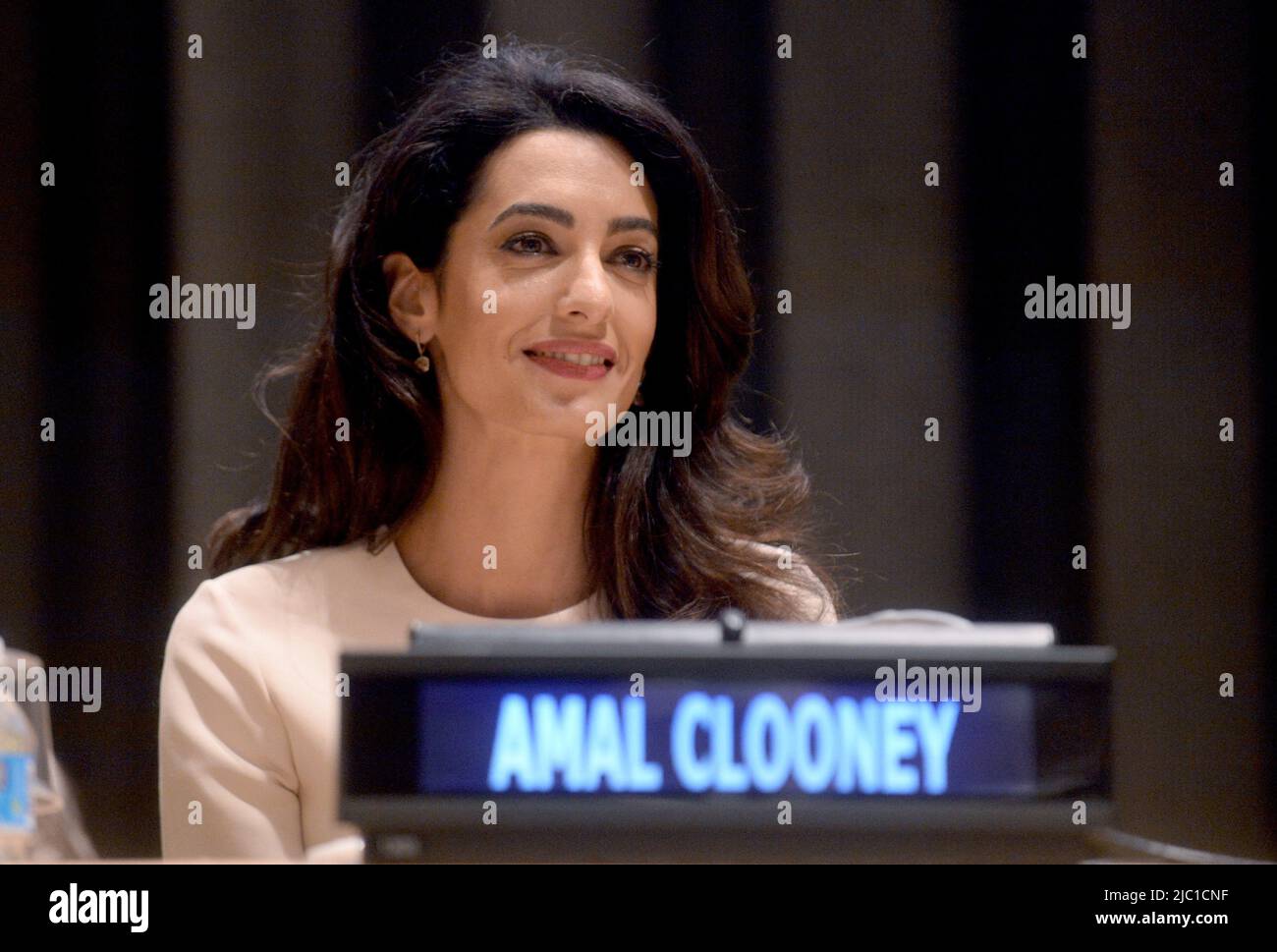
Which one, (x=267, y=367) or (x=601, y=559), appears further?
(x=267, y=367)

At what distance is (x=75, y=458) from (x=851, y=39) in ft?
3.55

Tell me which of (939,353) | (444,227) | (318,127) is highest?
(318,127)

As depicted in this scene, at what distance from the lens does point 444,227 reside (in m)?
1.73

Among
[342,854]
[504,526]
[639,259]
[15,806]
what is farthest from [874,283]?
[15,806]

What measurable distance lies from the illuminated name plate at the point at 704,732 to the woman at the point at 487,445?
597mm

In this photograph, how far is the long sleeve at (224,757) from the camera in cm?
157

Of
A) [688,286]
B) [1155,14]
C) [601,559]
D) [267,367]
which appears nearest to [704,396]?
[688,286]

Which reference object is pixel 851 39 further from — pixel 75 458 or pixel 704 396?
pixel 75 458

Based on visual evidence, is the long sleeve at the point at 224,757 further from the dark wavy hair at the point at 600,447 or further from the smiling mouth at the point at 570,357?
the smiling mouth at the point at 570,357

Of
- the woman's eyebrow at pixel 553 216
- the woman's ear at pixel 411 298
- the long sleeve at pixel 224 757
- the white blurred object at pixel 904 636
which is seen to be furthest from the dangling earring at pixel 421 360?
the white blurred object at pixel 904 636

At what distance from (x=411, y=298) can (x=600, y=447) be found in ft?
0.95

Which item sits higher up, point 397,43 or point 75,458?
point 397,43

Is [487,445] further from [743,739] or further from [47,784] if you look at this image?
[743,739]

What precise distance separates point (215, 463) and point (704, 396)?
622mm
